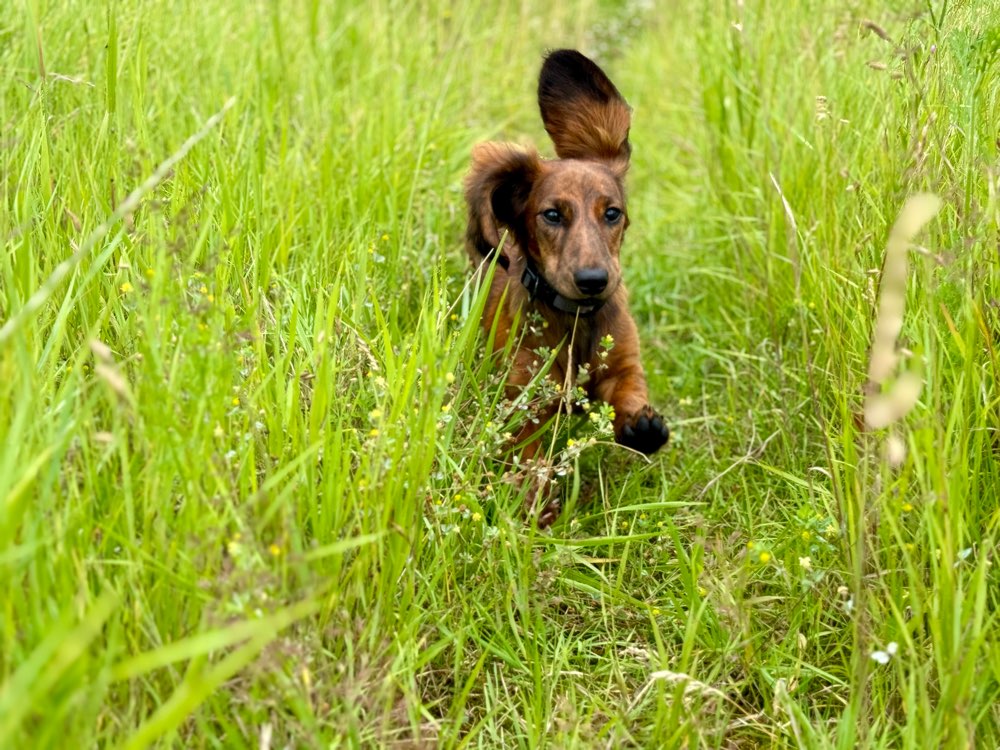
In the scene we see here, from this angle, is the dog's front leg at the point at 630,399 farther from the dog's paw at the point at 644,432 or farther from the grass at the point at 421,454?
the grass at the point at 421,454

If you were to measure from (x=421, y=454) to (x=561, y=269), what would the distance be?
114 cm

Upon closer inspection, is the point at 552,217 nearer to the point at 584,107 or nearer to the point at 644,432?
the point at 584,107

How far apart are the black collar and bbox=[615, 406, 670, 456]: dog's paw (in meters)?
0.35

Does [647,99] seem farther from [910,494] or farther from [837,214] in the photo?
[910,494]

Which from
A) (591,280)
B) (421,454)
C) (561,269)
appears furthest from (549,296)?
(421,454)

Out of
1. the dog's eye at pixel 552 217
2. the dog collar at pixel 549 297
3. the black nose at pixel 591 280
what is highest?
Result: the dog's eye at pixel 552 217

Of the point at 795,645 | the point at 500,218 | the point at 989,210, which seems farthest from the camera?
the point at 500,218

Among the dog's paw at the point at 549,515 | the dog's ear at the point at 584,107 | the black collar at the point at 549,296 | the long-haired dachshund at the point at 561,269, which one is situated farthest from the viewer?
the dog's ear at the point at 584,107

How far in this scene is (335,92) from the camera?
4547 millimetres

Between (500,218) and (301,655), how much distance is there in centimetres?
197

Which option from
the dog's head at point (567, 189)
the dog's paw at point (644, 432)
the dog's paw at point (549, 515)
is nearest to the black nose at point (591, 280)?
the dog's head at point (567, 189)

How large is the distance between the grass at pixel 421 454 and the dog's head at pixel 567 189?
34 centimetres

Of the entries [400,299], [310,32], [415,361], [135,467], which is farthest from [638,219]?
[135,467]

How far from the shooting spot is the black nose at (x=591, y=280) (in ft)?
10.1
